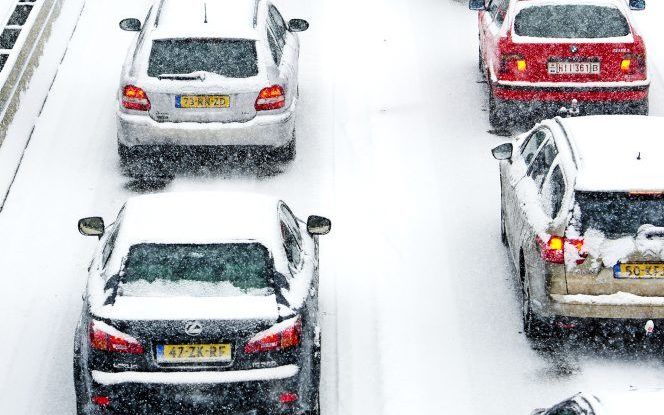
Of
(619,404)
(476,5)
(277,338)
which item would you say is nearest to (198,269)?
(277,338)

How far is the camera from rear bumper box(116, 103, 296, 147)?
14359 millimetres

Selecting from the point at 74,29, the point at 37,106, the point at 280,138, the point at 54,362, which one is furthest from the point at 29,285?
the point at 74,29

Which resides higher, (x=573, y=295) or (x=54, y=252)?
(x=573, y=295)

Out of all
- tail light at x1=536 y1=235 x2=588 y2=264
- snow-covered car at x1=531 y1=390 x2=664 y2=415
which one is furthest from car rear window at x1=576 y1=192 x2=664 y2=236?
snow-covered car at x1=531 y1=390 x2=664 y2=415

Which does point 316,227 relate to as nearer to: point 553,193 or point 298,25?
point 553,193

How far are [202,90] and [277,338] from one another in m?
5.32

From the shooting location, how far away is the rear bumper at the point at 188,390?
9.20m

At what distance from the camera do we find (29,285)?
1274 centimetres

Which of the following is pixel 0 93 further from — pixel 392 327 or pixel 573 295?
pixel 573 295

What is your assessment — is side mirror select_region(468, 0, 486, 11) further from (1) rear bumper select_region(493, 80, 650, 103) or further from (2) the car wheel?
(2) the car wheel

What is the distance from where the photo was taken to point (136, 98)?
563 inches

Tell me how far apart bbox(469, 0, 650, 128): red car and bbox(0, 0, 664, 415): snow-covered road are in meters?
0.83

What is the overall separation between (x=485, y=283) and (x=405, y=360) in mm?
1640

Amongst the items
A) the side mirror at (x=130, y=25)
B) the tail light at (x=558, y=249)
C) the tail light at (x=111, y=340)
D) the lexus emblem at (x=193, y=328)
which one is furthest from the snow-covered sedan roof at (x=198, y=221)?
the side mirror at (x=130, y=25)
